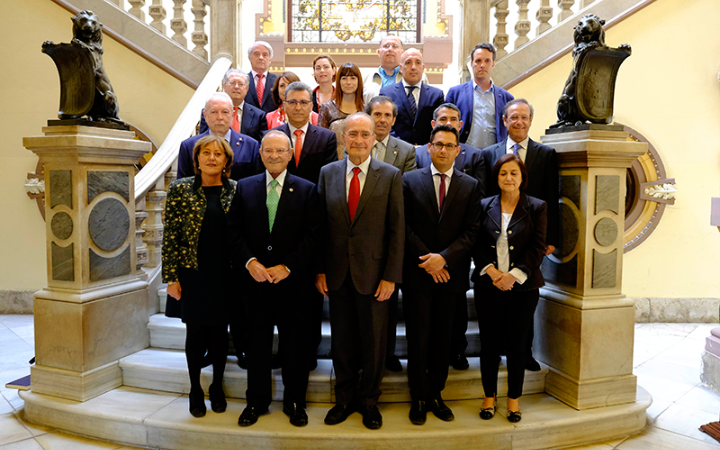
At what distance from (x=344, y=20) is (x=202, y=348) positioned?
8168 mm

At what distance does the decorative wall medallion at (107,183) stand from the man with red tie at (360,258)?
5.15ft

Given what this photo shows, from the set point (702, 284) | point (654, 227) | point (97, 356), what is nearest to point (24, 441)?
point (97, 356)

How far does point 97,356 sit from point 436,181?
2.54 meters

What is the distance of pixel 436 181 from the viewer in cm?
294

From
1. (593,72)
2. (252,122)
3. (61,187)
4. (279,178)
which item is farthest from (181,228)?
(593,72)

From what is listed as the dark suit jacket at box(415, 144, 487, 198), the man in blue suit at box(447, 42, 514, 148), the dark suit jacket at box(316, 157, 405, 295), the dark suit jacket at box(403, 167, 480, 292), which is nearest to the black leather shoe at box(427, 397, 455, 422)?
the dark suit jacket at box(403, 167, 480, 292)

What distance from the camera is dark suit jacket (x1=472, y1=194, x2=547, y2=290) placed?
290cm

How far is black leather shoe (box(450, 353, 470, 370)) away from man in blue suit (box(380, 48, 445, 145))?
1.73m

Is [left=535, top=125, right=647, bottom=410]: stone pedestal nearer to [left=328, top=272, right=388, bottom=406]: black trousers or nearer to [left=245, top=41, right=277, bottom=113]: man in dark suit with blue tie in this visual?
[left=328, top=272, right=388, bottom=406]: black trousers

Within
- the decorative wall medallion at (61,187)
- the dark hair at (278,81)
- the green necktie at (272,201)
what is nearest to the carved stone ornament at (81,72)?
the decorative wall medallion at (61,187)

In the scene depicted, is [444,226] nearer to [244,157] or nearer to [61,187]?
[244,157]

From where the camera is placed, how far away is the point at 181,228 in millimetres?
2840

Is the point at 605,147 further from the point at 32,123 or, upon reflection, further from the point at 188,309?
the point at 32,123

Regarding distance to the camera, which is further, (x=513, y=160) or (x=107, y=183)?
(x=107, y=183)
